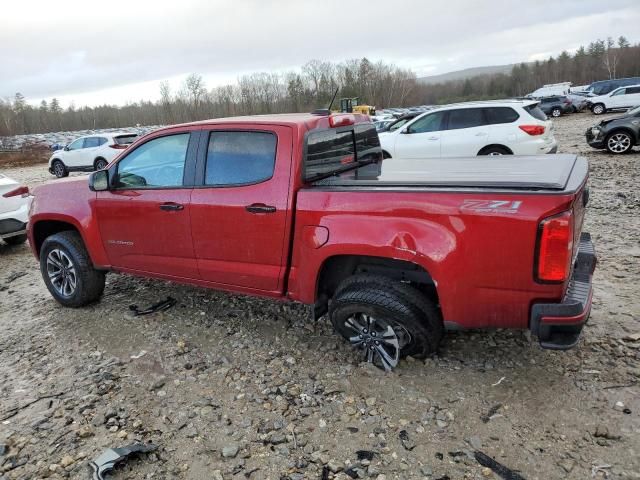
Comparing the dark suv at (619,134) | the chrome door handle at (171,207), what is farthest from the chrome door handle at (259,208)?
the dark suv at (619,134)

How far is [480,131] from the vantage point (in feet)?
33.3

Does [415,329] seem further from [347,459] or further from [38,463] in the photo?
[38,463]

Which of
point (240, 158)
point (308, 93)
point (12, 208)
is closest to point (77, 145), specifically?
point (12, 208)

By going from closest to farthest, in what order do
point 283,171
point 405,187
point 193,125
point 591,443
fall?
1. point 591,443
2. point 405,187
3. point 283,171
4. point 193,125

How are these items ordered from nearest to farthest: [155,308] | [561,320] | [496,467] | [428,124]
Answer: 1. [496,467]
2. [561,320]
3. [155,308]
4. [428,124]

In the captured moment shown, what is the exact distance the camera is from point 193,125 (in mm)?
3934

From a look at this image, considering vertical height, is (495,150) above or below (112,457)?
above

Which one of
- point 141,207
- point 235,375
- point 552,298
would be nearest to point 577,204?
point 552,298

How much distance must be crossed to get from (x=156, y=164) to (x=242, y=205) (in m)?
1.08

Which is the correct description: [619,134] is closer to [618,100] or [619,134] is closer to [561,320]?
[561,320]

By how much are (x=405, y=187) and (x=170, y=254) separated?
2150mm

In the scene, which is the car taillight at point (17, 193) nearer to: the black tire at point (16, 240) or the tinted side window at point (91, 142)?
the black tire at point (16, 240)

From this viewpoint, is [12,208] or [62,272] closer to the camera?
[62,272]

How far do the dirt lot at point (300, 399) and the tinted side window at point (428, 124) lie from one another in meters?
6.86
